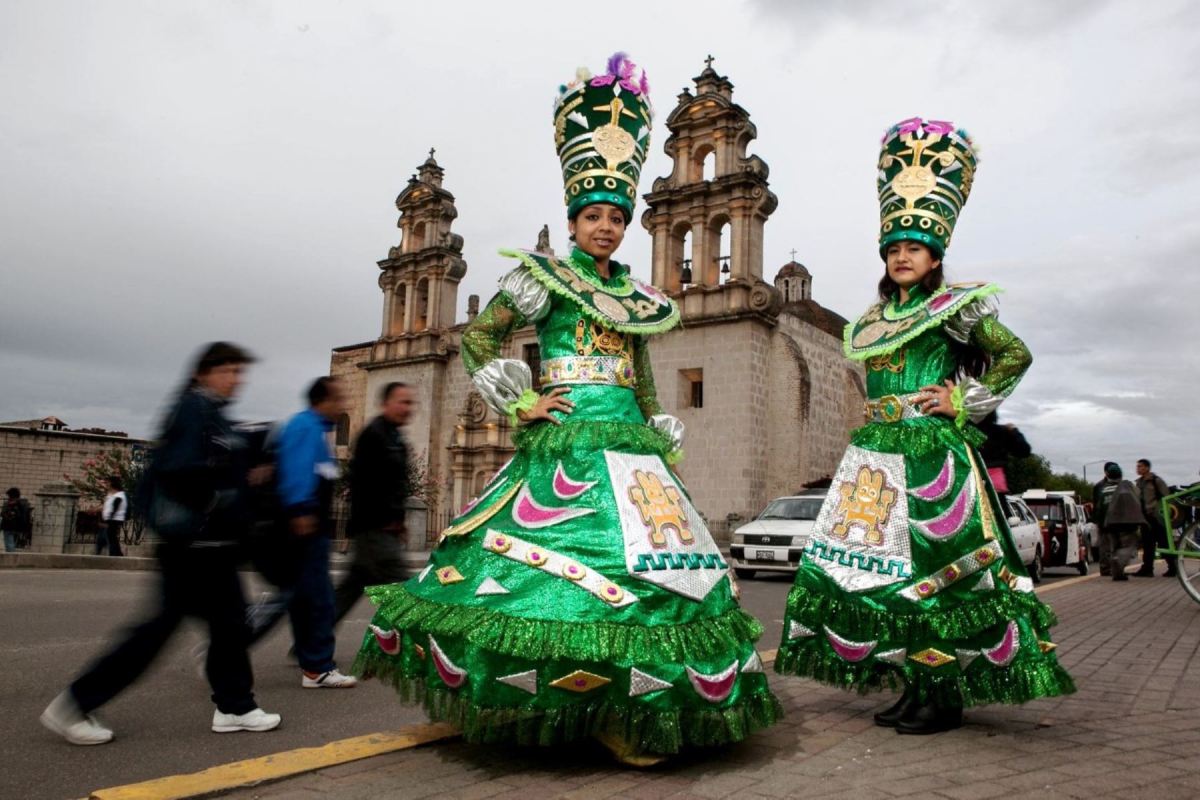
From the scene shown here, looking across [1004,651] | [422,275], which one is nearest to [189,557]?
[1004,651]

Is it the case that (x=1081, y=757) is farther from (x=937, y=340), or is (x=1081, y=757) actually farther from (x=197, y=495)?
(x=197, y=495)

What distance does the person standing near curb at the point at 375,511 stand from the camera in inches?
214

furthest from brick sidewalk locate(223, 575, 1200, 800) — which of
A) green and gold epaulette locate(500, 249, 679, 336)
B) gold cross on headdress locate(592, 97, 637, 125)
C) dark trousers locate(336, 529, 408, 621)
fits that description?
gold cross on headdress locate(592, 97, 637, 125)

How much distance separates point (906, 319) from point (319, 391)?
10.9ft

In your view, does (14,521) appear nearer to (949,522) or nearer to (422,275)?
(422,275)

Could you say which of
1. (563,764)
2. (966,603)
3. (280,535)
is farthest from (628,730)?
(280,535)

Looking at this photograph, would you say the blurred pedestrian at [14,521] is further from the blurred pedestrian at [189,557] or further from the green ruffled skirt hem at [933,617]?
the green ruffled skirt hem at [933,617]

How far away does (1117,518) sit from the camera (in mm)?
13602

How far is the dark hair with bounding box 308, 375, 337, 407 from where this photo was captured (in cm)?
529

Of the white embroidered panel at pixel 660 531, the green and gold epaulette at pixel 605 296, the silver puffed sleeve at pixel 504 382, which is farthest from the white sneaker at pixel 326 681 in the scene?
the green and gold epaulette at pixel 605 296

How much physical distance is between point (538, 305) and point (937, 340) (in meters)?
1.85

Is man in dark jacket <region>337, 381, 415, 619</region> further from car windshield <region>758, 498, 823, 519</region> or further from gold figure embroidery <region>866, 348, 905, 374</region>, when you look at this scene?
car windshield <region>758, 498, 823, 519</region>

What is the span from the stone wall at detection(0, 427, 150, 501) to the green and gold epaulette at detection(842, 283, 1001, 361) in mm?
30176

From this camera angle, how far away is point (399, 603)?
3.39m
